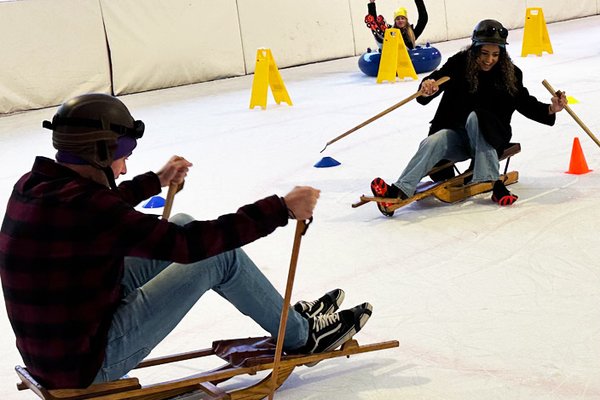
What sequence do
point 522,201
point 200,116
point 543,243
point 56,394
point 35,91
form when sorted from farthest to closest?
point 35,91 → point 200,116 → point 522,201 → point 543,243 → point 56,394

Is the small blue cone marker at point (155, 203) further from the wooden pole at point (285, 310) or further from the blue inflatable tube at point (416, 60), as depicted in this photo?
the blue inflatable tube at point (416, 60)

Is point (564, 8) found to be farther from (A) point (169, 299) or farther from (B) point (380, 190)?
(A) point (169, 299)

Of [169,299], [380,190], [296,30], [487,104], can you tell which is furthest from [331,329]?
[296,30]

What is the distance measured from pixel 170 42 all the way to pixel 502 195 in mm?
7090

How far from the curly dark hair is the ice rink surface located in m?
0.57

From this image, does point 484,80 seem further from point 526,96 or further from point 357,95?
point 357,95

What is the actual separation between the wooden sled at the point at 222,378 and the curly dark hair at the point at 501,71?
2145 mm

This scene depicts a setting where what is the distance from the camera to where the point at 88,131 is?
2.25 m

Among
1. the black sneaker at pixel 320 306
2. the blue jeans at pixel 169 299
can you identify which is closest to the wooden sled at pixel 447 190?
the black sneaker at pixel 320 306

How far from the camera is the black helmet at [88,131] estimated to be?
7.35 ft

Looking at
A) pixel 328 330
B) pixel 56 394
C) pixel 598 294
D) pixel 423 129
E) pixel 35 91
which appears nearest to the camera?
pixel 56 394

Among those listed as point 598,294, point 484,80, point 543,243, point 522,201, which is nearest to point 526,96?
point 484,80

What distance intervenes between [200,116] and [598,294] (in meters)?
5.64

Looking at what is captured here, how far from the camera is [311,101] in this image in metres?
8.82
